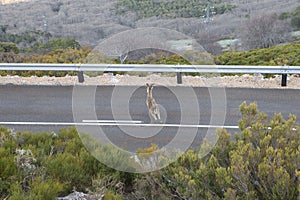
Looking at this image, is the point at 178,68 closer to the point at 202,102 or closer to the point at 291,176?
the point at 202,102

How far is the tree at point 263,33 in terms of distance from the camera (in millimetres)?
40125

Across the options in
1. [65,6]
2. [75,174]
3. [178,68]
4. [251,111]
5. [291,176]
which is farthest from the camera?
[65,6]

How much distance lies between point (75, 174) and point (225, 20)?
185 ft

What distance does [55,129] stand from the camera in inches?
399

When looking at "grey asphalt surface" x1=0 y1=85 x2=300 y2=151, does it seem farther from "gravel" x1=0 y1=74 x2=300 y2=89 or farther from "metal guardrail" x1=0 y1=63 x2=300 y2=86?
"metal guardrail" x1=0 y1=63 x2=300 y2=86

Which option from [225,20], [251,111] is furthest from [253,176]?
[225,20]

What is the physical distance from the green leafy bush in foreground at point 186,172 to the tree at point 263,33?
3475cm

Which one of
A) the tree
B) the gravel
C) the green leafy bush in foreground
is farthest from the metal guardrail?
the tree

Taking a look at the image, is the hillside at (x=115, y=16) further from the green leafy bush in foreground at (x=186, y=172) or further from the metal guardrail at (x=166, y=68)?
the green leafy bush in foreground at (x=186, y=172)

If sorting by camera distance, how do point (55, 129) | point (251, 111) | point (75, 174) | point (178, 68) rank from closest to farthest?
1. point (75, 174)
2. point (251, 111)
3. point (55, 129)
4. point (178, 68)

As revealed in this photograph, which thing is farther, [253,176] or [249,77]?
[249,77]

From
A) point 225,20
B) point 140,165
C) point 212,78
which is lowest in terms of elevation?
point 225,20

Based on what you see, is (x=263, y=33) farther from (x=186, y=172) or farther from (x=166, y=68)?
(x=186, y=172)

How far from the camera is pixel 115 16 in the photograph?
63.5 metres
